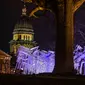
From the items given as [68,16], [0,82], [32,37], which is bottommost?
[0,82]

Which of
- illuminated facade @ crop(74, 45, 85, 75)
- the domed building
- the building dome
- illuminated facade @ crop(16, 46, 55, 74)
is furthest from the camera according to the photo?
the building dome

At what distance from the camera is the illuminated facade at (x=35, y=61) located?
189 feet

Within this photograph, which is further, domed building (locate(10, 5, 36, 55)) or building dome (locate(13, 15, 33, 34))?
building dome (locate(13, 15, 33, 34))

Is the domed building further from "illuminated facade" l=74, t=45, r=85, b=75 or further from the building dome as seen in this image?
"illuminated facade" l=74, t=45, r=85, b=75

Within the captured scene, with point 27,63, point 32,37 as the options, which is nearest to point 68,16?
point 27,63

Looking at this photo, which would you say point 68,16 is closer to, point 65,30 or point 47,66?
point 65,30

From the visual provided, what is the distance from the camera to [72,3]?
14.7 metres

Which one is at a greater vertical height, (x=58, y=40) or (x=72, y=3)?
(x=72, y=3)

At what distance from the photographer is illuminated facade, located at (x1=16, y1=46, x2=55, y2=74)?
57719 millimetres

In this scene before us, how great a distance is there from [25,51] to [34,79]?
54961 millimetres

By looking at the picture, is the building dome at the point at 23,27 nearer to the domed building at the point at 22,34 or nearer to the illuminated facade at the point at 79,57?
the domed building at the point at 22,34

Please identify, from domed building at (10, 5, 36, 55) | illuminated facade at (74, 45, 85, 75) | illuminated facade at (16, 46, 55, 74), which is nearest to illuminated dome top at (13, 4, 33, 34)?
domed building at (10, 5, 36, 55)

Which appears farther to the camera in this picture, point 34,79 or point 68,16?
point 68,16

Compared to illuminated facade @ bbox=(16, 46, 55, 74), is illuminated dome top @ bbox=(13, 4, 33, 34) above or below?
above
